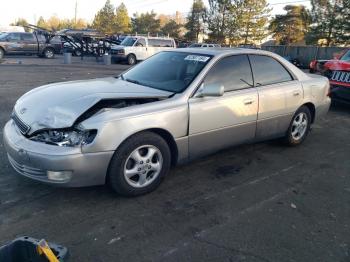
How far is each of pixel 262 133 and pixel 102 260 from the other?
296 cm

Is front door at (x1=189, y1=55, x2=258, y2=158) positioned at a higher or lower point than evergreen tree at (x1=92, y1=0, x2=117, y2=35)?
lower

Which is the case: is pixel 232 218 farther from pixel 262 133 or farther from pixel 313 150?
pixel 313 150

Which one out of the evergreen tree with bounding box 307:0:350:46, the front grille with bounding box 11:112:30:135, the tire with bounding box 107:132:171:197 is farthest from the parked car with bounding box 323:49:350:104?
the evergreen tree with bounding box 307:0:350:46

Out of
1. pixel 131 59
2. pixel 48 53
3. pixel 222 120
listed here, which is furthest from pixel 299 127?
pixel 48 53

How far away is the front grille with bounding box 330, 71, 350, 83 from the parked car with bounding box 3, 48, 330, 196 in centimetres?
329

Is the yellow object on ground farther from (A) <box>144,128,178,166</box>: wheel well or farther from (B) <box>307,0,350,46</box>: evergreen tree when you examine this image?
(B) <box>307,0,350,46</box>: evergreen tree

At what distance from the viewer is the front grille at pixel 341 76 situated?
311 inches

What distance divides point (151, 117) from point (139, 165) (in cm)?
51

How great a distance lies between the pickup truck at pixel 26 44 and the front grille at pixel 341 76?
2006cm

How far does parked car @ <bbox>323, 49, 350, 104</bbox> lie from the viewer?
26.0 feet

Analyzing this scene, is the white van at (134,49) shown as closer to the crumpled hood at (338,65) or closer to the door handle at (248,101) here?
the crumpled hood at (338,65)

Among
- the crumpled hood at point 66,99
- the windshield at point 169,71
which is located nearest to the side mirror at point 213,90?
the windshield at point 169,71

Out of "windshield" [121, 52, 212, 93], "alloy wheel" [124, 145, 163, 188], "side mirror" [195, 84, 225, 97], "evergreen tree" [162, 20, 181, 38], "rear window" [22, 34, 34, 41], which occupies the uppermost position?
"evergreen tree" [162, 20, 181, 38]

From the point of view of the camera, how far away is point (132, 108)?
135 inches
